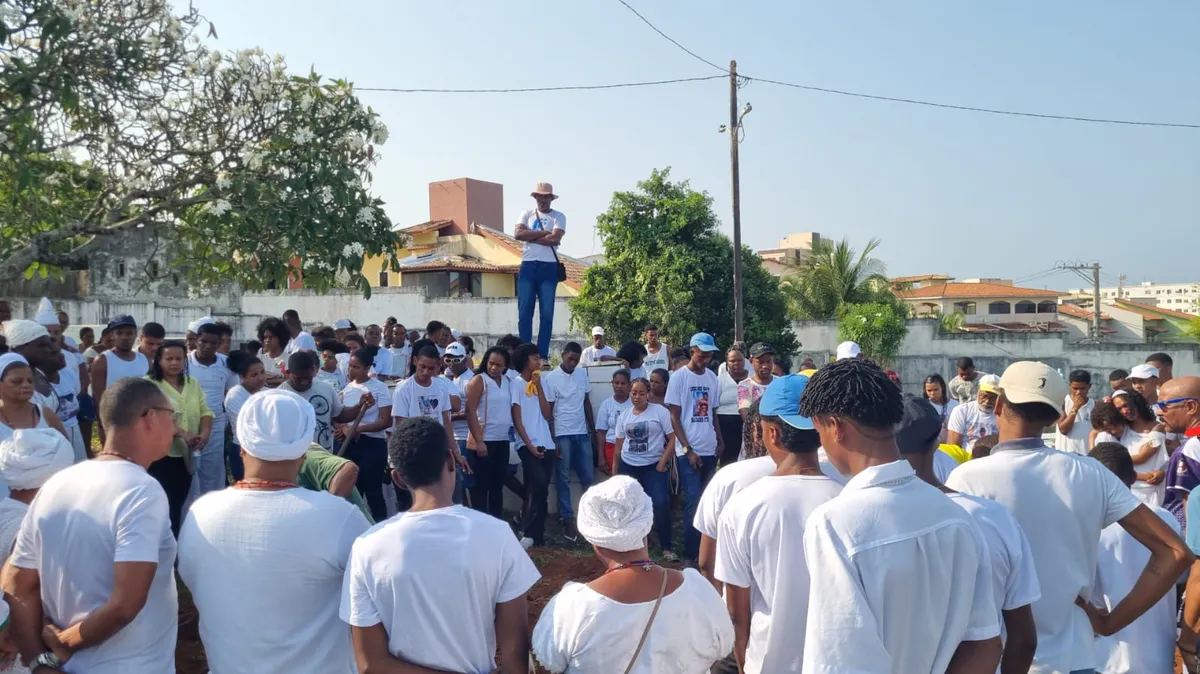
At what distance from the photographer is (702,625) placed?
9.11 feet

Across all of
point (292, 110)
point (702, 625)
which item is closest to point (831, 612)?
point (702, 625)

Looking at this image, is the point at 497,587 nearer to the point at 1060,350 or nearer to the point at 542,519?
the point at 542,519

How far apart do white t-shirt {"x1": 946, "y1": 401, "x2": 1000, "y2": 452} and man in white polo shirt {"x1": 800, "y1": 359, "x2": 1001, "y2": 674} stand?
6.49m

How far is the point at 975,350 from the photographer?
26984 millimetres

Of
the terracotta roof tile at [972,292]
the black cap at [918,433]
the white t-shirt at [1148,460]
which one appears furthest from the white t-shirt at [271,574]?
the terracotta roof tile at [972,292]

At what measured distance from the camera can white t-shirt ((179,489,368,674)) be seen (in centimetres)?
285

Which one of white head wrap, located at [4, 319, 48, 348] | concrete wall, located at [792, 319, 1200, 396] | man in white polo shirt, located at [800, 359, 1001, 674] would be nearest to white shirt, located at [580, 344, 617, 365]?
white head wrap, located at [4, 319, 48, 348]

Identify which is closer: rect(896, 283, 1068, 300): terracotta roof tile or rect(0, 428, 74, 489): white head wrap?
rect(0, 428, 74, 489): white head wrap

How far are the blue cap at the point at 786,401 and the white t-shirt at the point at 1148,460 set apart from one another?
3640 mm

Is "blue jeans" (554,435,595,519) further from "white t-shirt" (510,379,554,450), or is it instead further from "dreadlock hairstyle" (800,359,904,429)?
"dreadlock hairstyle" (800,359,904,429)

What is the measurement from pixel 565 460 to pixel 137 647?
5736 millimetres

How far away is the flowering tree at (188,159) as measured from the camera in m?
6.26

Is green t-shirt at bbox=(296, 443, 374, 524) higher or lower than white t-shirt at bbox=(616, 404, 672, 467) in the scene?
higher

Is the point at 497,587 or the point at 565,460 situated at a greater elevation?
the point at 497,587
